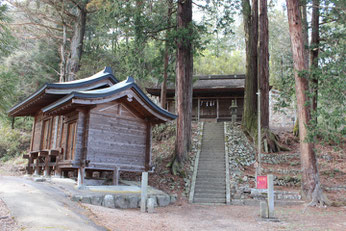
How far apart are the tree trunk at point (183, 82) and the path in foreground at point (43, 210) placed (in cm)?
781

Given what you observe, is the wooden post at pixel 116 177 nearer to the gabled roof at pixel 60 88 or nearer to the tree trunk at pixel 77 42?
the gabled roof at pixel 60 88

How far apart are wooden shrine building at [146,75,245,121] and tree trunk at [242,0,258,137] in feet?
12.9

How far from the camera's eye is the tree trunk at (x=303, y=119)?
1162 centimetres

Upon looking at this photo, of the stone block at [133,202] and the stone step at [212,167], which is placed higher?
the stone step at [212,167]

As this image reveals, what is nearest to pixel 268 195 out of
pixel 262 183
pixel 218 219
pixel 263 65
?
pixel 262 183

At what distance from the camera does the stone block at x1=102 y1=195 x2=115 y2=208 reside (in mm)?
9844

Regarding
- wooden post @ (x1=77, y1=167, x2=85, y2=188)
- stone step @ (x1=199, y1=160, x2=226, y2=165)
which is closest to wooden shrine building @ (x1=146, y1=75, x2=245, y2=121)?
stone step @ (x1=199, y1=160, x2=226, y2=165)

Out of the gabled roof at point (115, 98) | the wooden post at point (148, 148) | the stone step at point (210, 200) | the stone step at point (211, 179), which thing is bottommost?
the stone step at point (210, 200)

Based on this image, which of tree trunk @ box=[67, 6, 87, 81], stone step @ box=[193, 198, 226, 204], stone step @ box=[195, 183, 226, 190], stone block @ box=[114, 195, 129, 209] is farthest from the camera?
tree trunk @ box=[67, 6, 87, 81]

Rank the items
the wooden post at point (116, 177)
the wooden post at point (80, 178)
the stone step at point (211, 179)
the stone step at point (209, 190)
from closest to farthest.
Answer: the wooden post at point (80, 178)
the wooden post at point (116, 177)
the stone step at point (209, 190)
the stone step at point (211, 179)

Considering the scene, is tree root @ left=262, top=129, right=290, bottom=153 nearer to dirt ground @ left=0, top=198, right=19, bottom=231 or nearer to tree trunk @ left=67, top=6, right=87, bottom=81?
tree trunk @ left=67, top=6, right=87, bottom=81

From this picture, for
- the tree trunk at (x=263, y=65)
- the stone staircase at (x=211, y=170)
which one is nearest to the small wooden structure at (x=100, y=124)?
the stone staircase at (x=211, y=170)

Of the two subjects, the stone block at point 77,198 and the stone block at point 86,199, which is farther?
the stone block at point 86,199

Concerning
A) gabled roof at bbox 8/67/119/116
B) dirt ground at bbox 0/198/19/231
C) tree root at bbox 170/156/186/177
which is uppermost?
gabled roof at bbox 8/67/119/116
